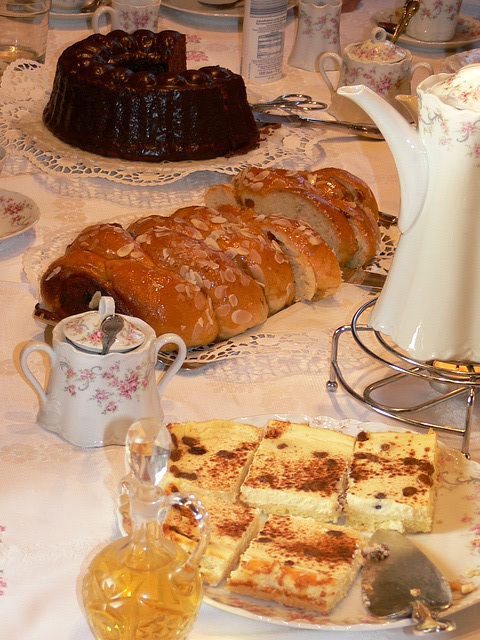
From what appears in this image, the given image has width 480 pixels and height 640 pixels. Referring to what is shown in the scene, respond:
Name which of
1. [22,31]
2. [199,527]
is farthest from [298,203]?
[22,31]

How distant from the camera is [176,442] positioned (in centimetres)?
86

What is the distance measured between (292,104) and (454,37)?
828 millimetres

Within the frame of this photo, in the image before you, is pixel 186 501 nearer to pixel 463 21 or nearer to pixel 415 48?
pixel 415 48

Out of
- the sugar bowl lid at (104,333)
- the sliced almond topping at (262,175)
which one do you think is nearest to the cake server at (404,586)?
the sugar bowl lid at (104,333)

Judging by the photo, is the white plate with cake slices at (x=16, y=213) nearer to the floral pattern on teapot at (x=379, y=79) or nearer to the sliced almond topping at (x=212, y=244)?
the sliced almond topping at (x=212, y=244)

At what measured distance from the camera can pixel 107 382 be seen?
2.96 feet

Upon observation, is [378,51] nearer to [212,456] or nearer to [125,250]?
[125,250]

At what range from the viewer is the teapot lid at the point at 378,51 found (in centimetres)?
183

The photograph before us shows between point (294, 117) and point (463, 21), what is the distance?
98cm

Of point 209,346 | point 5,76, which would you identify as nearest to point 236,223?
point 209,346

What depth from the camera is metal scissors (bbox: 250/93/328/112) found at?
182 centimetres

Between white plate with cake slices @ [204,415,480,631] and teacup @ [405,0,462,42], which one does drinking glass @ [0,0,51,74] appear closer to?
teacup @ [405,0,462,42]

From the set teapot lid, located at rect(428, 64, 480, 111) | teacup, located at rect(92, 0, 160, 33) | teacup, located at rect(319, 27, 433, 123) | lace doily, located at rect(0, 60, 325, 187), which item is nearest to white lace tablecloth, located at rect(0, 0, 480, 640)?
lace doily, located at rect(0, 60, 325, 187)

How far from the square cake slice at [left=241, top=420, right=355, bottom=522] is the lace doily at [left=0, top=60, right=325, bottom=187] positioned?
782 mm
